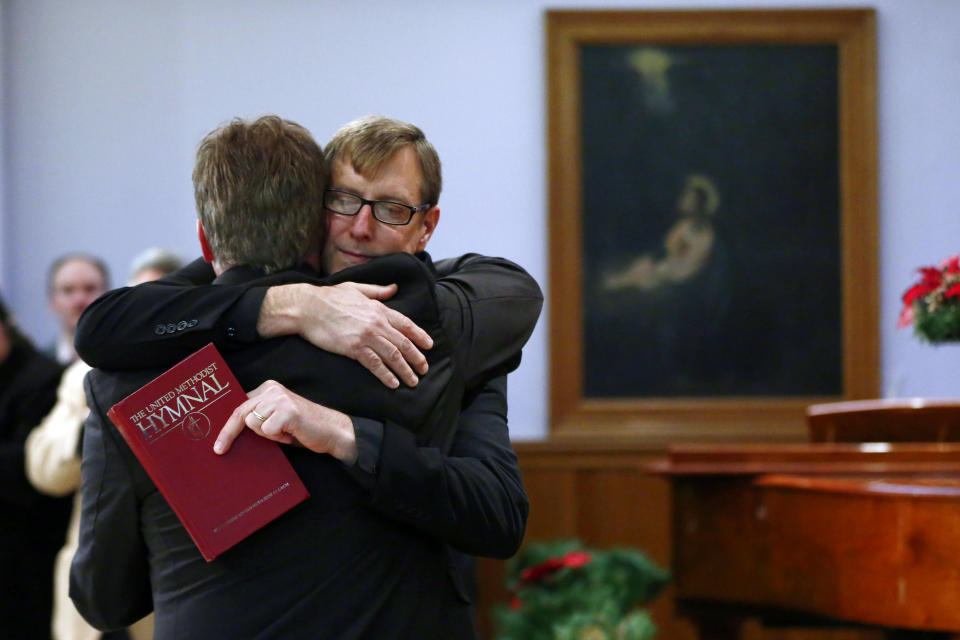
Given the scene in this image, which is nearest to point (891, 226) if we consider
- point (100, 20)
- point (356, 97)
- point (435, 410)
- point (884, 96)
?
point (884, 96)

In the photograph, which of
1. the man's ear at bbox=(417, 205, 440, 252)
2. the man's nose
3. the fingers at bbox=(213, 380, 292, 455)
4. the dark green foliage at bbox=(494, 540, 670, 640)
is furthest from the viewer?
the dark green foliage at bbox=(494, 540, 670, 640)

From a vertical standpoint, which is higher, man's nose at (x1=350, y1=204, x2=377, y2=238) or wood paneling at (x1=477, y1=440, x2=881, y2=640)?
man's nose at (x1=350, y1=204, x2=377, y2=238)

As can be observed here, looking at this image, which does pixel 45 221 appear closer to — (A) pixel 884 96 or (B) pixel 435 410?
(A) pixel 884 96

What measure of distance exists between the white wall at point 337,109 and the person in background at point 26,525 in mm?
2443

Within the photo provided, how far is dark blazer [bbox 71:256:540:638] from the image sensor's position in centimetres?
167

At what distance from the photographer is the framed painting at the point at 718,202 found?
6.70 meters

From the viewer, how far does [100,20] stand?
263 inches

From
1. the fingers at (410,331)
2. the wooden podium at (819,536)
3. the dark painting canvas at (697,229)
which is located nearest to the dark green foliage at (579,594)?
the wooden podium at (819,536)

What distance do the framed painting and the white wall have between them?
0.14m

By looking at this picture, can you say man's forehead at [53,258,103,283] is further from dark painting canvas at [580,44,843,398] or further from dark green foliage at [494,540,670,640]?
dark painting canvas at [580,44,843,398]

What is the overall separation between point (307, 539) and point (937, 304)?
259 centimetres

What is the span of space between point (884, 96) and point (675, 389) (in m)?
1.94

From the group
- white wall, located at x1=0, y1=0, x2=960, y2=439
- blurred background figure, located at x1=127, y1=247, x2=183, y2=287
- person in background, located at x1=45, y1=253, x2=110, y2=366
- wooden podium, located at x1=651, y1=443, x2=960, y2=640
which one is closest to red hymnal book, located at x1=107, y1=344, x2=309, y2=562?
wooden podium, located at x1=651, y1=443, x2=960, y2=640

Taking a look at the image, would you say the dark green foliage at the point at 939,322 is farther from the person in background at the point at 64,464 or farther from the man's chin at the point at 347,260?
the person in background at the point at 64,464
